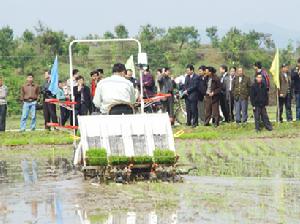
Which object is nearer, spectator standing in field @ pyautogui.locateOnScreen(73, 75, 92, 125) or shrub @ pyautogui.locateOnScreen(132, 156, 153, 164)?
shrub @ pyautogui.locateOnScreen(132, 156, 153, 164)

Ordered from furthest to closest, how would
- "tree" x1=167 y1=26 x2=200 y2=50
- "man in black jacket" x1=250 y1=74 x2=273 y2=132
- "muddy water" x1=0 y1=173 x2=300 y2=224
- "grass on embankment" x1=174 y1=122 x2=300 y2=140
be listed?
"tree" x1=167 y1=26 x2=200 y2=50
"man in black jacket" x1=250 y1=74 x2=273 y2=132
"grass on embankment" x1=174 y1=122 x2=300 y2=140
"muddy water" x1=0 y1=173 x2=300 y2=224

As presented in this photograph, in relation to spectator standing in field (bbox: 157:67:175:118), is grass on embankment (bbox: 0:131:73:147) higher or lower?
lower

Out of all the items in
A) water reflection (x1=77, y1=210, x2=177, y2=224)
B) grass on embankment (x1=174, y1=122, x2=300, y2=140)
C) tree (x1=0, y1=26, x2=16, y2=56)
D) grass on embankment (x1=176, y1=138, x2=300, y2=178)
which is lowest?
water reflection (x1=77, y1=210, x2=177, y2=224)

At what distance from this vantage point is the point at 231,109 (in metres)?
29.2

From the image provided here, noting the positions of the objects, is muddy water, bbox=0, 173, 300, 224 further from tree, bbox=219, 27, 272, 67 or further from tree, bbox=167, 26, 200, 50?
tree, bbox=167, 26, 200, 50

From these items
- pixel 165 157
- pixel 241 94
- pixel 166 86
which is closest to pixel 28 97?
pixel 166 86

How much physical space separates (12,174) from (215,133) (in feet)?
30.6

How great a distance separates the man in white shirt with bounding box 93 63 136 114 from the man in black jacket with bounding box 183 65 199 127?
37.6ft

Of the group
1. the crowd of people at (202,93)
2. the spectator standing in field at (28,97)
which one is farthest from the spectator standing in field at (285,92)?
the spectator standing in field at (28,97)

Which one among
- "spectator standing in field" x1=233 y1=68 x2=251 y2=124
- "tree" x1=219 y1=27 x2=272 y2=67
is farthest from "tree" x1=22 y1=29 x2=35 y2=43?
"spectator standing in field" x1=233 y1=68 x2=251 y2=124

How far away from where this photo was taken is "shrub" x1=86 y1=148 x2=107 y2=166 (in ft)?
51.9

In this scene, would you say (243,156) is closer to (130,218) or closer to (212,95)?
(212,95)

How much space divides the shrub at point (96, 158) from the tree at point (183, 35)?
30154 mm

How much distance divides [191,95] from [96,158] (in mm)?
13372
